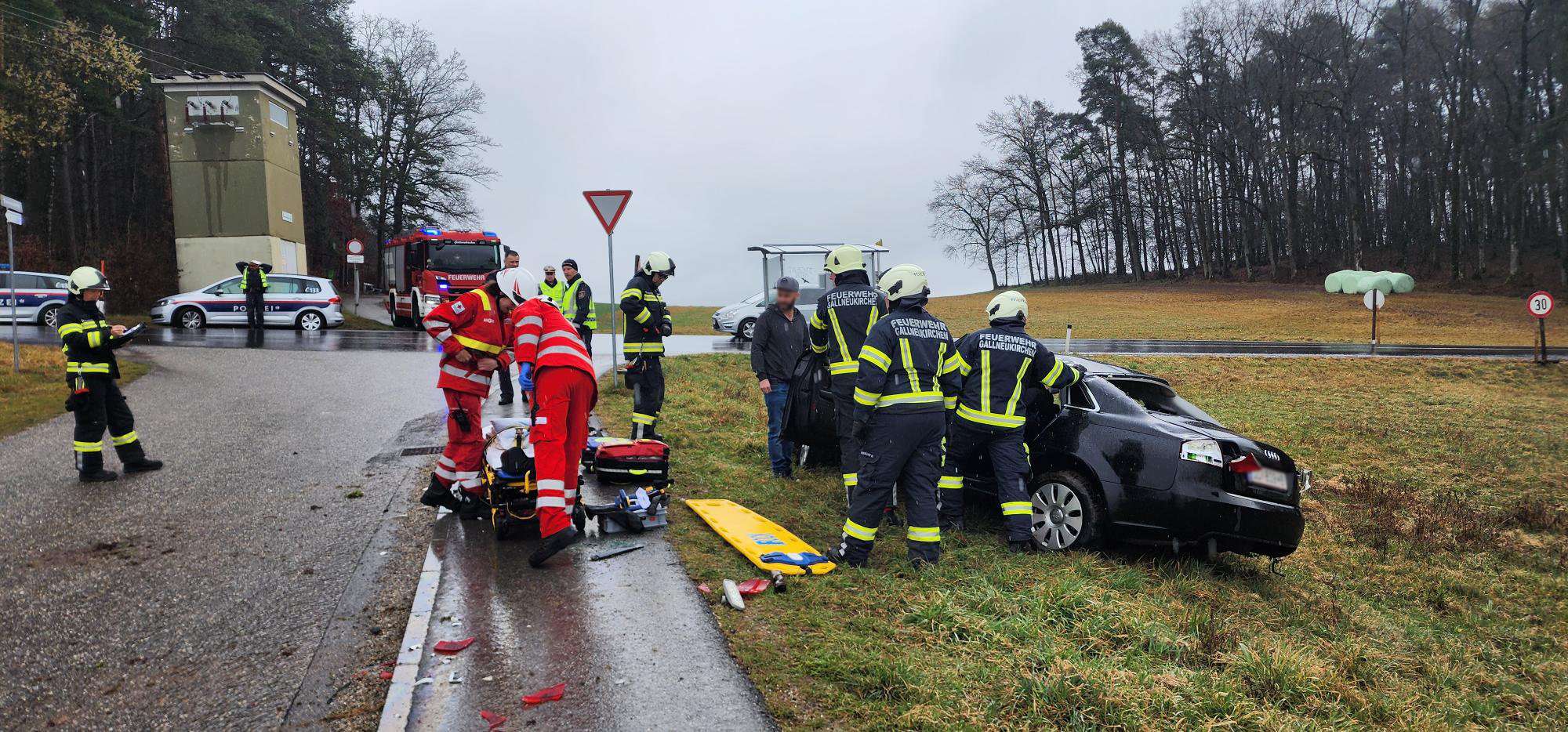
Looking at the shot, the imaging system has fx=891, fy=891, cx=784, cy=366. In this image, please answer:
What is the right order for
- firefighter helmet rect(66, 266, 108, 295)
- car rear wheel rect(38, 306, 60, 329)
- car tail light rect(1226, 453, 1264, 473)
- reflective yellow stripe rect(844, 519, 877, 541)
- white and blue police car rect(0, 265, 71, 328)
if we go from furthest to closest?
car rear wheel rect(38, 306, 60, 329) < white and blue police car rect(0, 265, 71, 328) < firefighter helmet rect(66, 266, 108, 295) < car tail light rect(1226, 453, 1264, 473) < reflective yellow stripe rect(844, 519, 877, 541)

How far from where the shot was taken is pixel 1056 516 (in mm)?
6371

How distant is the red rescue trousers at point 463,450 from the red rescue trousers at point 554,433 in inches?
36.5

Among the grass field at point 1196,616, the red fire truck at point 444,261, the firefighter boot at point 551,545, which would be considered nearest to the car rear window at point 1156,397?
the grass field at point 1196,616

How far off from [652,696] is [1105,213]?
6286 cm

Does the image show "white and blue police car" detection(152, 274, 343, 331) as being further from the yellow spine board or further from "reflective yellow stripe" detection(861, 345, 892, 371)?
"reflective yellow stripe" detection(861, 345, 892, 371)

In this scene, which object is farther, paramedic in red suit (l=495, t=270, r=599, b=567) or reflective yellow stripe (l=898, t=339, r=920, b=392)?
reflective yellow stripe (l=898, t=339, r=920, b=392)

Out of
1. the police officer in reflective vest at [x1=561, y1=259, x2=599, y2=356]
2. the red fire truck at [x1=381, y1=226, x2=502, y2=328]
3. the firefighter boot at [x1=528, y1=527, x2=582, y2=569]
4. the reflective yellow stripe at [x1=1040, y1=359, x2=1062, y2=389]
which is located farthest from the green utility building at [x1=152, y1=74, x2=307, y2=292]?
the reflective yellow stripe at [x1=1040, y1=359, x2=1062, y2=389]

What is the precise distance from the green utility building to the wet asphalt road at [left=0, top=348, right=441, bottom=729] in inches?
875

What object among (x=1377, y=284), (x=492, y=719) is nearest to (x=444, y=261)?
(x=492, y=719)

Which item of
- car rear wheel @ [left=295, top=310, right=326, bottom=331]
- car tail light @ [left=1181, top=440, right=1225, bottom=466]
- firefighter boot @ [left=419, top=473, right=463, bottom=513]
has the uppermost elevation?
car rear wheel @ [left=295, top=310, right=326, bottom=331]

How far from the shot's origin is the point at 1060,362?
6270 millimetres

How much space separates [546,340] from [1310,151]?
2004 inches

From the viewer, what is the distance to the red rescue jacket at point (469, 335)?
5.92 m

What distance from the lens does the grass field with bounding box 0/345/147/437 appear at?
34.1 feet
